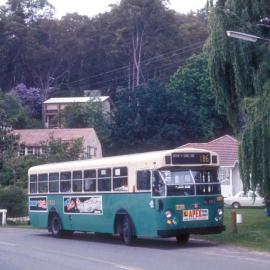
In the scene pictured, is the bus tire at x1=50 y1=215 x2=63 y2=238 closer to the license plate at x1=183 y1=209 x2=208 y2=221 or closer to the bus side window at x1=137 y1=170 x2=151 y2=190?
the bus side window at x1=137 y1=170 x2=151 y2=190

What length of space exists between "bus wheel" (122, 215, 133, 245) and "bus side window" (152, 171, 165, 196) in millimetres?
1736

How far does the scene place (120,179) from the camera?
2431cm

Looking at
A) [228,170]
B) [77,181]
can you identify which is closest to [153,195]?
[77,181]

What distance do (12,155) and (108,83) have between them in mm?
41267

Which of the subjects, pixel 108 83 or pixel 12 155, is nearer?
pixel 12 155

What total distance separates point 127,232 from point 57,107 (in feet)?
200

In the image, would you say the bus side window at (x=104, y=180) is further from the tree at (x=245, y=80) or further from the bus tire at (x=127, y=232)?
the tree at (x=245, y=80)

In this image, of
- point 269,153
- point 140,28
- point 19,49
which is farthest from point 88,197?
point 19,49

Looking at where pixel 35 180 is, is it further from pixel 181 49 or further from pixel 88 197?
pixel 181 49

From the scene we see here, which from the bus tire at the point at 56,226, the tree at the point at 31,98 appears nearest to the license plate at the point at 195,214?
the bus tire at the point at 56,226

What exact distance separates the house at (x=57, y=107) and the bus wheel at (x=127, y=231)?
2168 inches

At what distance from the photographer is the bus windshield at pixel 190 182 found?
73.6ft

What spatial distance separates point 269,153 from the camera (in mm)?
23562

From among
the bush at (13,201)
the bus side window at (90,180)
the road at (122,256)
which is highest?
the bus side window at (90,180)
